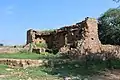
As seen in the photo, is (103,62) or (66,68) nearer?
(66,68)

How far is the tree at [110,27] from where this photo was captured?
33178mm

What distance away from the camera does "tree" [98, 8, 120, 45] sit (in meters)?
33.2

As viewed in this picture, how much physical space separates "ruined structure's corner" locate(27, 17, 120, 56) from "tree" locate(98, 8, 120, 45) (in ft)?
33.8

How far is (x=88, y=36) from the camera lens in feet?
64.7

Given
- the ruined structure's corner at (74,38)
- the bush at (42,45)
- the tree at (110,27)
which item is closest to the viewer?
the ruined structure's corner at (74,38)

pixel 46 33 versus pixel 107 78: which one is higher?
pixel 46 33

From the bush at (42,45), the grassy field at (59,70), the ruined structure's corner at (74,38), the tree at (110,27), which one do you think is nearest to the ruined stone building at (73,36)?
the ruined structure's corner at (74,38)

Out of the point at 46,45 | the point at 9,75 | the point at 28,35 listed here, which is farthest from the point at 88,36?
the point at 9,75

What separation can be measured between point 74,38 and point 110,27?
14.5 m

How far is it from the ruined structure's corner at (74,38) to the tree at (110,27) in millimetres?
10289

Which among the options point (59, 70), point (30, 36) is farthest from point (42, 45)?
point (59, 70)

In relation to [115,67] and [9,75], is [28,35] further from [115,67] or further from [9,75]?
[9,75]

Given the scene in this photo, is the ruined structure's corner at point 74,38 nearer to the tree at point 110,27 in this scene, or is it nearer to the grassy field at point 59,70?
the grassy field at point 59,70

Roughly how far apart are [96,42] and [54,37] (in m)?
5.47
